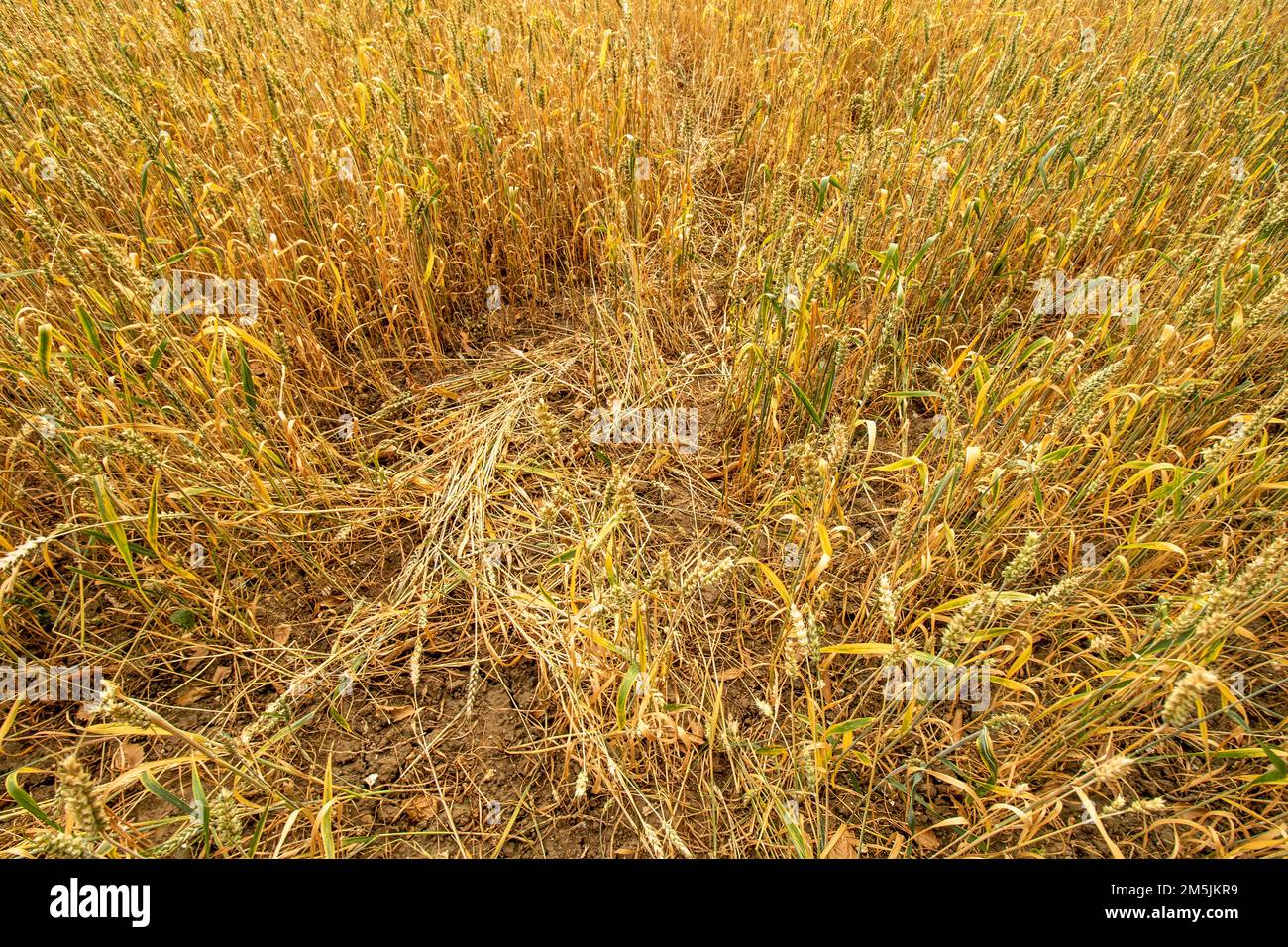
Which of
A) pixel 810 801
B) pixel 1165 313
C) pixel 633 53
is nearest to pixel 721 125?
pixel 633 53

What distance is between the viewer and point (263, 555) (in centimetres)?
156

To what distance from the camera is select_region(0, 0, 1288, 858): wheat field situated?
1168 mm

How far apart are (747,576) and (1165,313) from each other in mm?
1358

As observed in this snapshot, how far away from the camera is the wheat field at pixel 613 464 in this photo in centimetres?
117

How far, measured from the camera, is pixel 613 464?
1.35 meters

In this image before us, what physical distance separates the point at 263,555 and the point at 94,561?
0.37m


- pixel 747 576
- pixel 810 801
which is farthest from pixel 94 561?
pixel 810 801

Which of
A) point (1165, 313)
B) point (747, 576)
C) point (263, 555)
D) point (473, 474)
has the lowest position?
point (747, 576)

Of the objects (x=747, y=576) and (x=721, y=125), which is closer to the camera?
(x=747, y=576)
